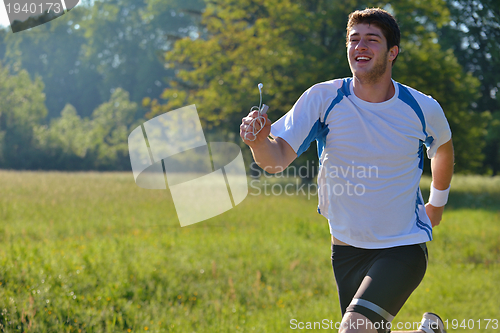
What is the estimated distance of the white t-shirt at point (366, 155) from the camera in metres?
2.68

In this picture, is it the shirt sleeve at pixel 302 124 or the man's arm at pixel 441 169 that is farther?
the man's arm at pixel 441 169

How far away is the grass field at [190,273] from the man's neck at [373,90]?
3145 millimetres

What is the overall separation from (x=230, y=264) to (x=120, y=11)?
60486 millimetres

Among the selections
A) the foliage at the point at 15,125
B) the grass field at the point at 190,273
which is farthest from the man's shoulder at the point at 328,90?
the foliage at the point at 15,125

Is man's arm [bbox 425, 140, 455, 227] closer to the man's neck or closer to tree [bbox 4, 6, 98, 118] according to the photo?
the man's neck

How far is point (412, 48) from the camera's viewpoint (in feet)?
69.0

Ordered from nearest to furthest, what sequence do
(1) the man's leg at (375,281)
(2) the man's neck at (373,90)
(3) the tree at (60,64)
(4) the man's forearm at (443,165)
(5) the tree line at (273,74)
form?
1. (1) the man's leg at (375,281)
2. (2) the man's neck at (373,90)
3. (4) the man's forearm at (443,165)
4. (5) the tree line at (273,74)
5. (3) the tree at (60,64)

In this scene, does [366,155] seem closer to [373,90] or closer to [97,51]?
[373,90]

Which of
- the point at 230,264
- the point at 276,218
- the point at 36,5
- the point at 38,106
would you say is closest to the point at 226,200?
the point at 276,218

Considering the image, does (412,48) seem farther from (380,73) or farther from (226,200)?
(380,73)

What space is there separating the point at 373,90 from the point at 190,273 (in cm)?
470

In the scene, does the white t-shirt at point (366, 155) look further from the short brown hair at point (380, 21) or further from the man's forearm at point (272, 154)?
the short brown hair at point (380, 21)

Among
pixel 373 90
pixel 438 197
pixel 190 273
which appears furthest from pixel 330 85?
pixel 190 273

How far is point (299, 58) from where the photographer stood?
62.9ft
